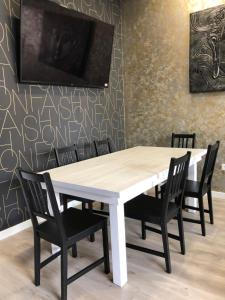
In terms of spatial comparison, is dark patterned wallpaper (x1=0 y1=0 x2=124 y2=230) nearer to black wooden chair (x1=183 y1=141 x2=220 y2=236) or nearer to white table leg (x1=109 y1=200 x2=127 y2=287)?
white table leg (x1=109 y1=200 x2=127 y2=287)

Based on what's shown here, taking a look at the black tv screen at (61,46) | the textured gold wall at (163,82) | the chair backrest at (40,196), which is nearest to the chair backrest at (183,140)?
the textured gold wall at (163,82)

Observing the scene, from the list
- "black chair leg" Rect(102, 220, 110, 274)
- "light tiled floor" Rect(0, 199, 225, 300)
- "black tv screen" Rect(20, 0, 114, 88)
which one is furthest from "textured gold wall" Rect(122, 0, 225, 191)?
"black chair leg" Rect(102, 220, 110, 274)

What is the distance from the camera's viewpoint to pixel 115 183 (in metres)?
1.92

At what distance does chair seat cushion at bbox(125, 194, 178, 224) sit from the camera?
6.84 feet

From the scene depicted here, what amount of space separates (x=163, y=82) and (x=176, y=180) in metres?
2.16

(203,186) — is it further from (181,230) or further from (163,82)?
(163,82)

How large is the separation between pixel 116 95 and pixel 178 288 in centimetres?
295

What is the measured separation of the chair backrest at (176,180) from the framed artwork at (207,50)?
5.56 feet

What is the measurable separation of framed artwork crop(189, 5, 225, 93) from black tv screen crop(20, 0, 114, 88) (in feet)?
3.62

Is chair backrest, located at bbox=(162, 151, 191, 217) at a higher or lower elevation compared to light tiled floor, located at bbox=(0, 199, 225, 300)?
higher

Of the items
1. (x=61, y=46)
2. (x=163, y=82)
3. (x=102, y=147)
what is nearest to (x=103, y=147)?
(x=102, y=147)

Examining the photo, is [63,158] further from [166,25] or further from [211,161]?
[166,25]

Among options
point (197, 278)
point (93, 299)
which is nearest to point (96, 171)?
point (93, 299)

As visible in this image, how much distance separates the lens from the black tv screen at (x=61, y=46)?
2707 millimetres
